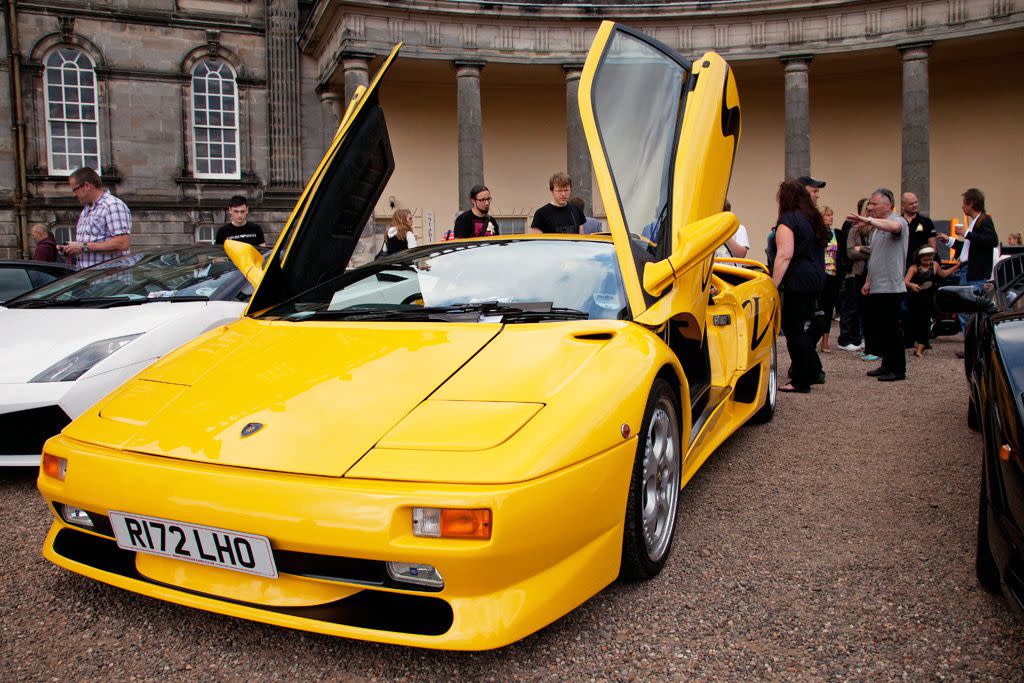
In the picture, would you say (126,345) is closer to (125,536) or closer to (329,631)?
(125,536)

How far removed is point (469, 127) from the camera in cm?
1859

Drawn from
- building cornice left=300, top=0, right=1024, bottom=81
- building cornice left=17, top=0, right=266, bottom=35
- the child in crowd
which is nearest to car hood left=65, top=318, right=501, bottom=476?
the child in crowd

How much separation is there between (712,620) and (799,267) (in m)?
4.21

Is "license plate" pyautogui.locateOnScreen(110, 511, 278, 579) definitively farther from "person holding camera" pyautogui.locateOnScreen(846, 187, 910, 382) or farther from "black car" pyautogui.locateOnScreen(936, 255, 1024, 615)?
"person holding camera" pyautogui.locateOnScreen(846, 187, 910, 382)

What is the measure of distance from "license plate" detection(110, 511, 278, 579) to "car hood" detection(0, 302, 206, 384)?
6.50 ft

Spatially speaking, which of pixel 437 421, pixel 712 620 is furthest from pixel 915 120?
pixel 437 421

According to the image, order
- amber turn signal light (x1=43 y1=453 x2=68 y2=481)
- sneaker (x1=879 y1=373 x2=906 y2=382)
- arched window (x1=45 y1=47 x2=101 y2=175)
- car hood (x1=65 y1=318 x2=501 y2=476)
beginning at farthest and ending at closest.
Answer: arched window (x1=45 y1=47 x2=101 y2=175)
sneaker (x1=879 y1=373 x2=906 y2=382)
amber turn signal light (x1=43 y1=453 x2=68 y2=481)
car hood (x1=65 y1=318 x2=501 y2=476)

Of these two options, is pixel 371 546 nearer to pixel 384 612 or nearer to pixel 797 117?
pixel 384 612

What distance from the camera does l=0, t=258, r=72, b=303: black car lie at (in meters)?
6.11

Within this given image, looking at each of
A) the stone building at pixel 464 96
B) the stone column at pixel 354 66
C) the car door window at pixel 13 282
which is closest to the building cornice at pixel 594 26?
the stone building at pixel 464 96

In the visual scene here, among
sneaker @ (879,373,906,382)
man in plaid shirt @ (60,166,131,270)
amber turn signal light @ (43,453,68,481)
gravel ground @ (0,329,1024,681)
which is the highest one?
man in plaid shirt @ (60,166,131,270)

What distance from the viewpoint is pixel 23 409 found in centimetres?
353

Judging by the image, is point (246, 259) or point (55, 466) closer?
point (55, 466)

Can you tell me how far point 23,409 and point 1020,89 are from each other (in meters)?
23.5
